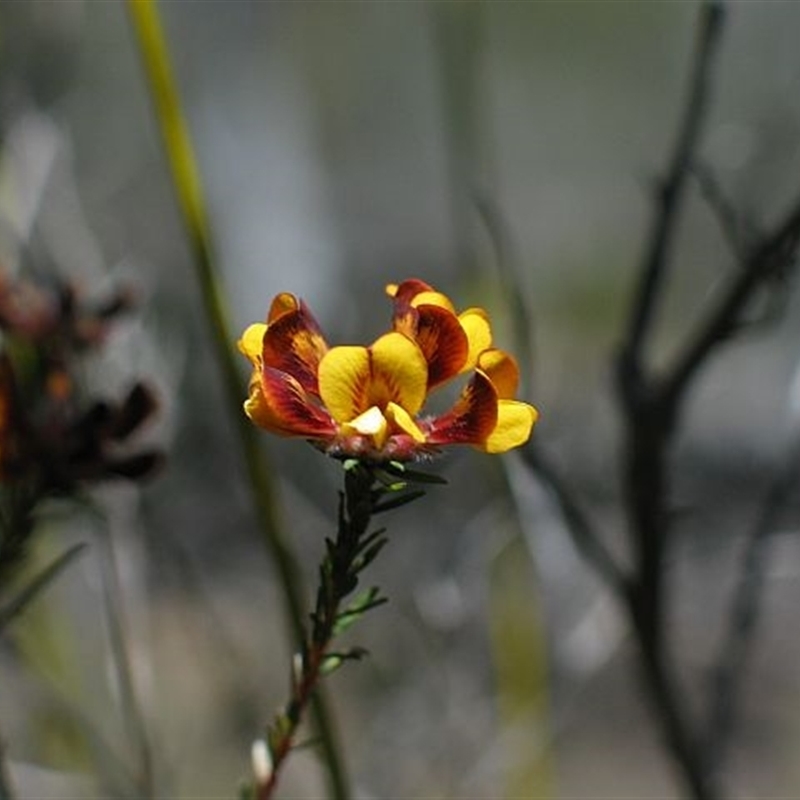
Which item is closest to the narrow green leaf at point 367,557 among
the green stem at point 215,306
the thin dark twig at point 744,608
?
the green stem at point 215,306

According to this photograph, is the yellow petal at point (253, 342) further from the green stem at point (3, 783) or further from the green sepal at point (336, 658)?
the green stem at point (3, 783)

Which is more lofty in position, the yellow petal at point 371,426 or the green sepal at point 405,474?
the yellow petal at point 371,426

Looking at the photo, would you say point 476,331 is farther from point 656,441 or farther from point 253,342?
point 656,441

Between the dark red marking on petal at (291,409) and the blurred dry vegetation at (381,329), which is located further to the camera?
the blurred dry vegetation at (381,329)

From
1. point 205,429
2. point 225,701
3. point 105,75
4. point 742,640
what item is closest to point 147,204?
point 105,75

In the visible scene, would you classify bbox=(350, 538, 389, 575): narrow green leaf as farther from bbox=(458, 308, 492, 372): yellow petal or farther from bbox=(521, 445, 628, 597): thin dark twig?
bbox=(521, 445, 628, 597): thin dark twig

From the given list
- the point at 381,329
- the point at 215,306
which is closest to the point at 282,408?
the point at 215,306

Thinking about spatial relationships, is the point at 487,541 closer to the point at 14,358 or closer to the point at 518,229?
the point at 14,358
